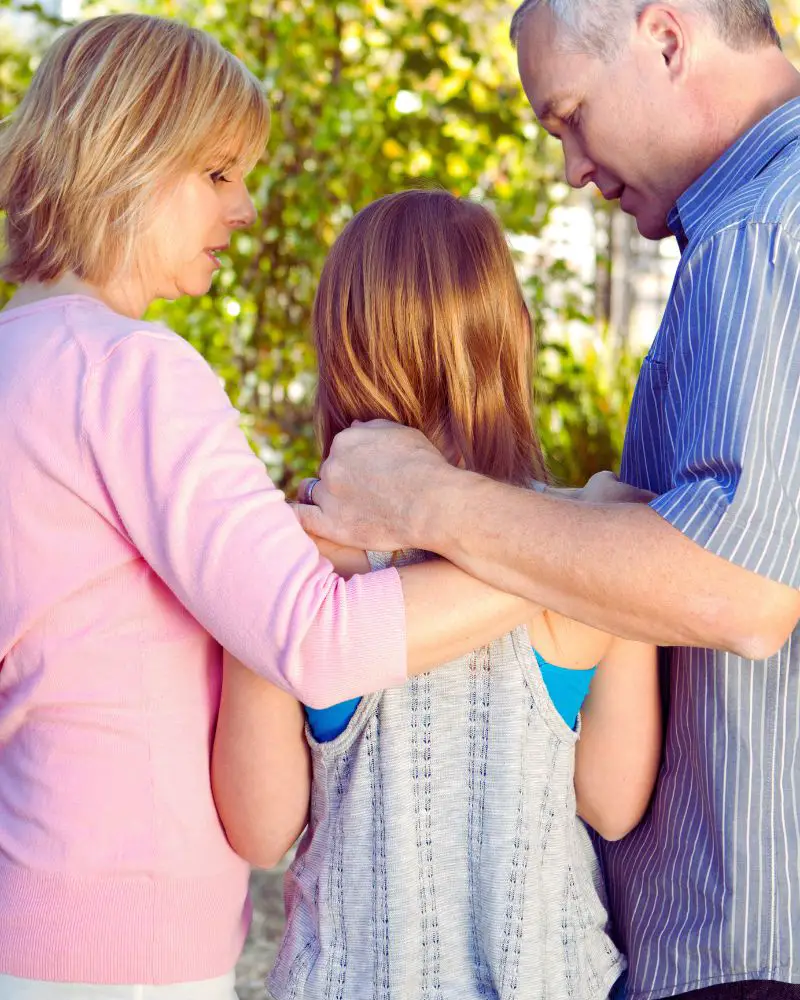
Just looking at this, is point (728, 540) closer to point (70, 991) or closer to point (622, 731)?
point (622, 731)

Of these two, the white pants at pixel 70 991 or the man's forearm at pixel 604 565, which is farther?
the white pants at pixel 70 991

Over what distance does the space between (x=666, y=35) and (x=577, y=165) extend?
0.92ft

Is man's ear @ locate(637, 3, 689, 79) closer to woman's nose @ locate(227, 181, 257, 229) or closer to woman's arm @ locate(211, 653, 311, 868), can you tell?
woman's nose @ locate(227, 181, 257, 229)

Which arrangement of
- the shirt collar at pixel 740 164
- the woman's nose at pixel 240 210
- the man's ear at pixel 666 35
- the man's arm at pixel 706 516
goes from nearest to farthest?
the man's arm at pixel 706 516, the shirt collar at pixel 740 164, the man's ear at pixel 666 35, the woman's nose at pixel 240 210

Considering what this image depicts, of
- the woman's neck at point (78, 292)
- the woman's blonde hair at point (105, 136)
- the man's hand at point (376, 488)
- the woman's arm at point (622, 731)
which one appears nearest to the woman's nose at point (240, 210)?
the woman's blonde hair at point (105, 136)

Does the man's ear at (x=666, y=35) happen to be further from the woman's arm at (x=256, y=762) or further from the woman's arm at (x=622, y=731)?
the woman's arm at (x=256, y=762)

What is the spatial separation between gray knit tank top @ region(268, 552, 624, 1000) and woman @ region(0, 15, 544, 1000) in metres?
0.15

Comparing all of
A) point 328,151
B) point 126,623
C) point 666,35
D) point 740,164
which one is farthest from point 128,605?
point 328,151

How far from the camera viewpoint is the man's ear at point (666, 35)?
6.05 ft

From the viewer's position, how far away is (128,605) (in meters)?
1.63

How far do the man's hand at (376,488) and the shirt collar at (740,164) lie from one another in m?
0.51

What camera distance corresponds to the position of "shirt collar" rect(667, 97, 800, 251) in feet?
5.64

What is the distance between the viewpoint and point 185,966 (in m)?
→ 1.65

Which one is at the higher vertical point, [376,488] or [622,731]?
[376,488]
